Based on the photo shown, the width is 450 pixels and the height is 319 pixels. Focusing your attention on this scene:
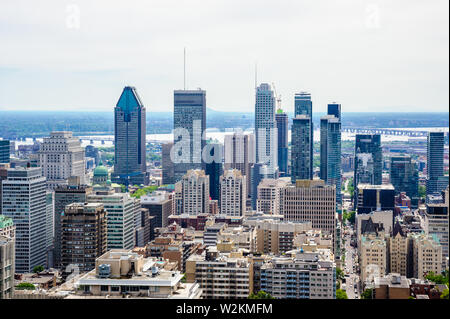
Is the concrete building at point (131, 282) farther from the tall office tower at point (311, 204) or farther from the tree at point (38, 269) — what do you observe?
the tall office tower at point (311, 204)

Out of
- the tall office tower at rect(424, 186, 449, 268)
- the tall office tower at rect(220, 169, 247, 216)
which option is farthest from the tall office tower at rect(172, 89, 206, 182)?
the tall office tower at rect(424, 186, 449, 268)

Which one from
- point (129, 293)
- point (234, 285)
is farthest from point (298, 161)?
point (129, 293)

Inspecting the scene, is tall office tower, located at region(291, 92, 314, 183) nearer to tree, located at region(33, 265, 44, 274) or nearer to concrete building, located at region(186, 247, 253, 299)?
concrete building, located at region(186, 247, 253, 299)

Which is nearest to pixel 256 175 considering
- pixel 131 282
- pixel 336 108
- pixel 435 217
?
pixel 336 108

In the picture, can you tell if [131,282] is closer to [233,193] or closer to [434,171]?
[434,171]

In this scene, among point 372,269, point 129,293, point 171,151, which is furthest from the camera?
point 171,151

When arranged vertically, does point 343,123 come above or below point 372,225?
above

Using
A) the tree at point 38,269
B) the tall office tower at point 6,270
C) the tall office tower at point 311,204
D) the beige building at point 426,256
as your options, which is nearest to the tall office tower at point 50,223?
the tree at point 38,269
